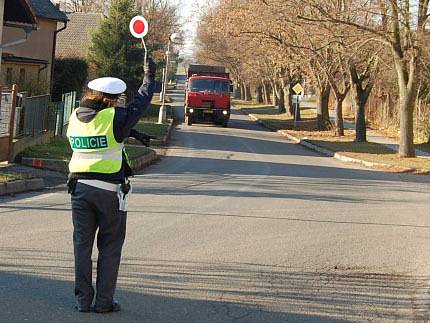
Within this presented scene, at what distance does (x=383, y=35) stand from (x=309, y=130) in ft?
59.2

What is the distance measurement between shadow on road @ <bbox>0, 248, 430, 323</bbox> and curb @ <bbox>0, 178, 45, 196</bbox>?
478cm

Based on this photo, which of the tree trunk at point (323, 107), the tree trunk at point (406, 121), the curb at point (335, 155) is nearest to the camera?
the curb at point (335, 155)

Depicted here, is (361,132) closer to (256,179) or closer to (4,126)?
(256,179)

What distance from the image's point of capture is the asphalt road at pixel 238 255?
19.7ft

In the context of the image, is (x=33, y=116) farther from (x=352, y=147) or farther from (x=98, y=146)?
(x=352, y=147)

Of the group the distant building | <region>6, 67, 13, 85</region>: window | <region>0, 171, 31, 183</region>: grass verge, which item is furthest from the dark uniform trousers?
the distant building

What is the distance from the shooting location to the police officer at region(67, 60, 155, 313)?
5.53 metres

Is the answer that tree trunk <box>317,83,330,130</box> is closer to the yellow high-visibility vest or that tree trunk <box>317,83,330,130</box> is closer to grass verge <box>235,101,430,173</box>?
grass verge <box>235,101,430,173</box>

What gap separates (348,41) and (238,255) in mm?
21044

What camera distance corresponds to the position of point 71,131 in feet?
18.6

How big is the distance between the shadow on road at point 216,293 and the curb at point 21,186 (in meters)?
4.78

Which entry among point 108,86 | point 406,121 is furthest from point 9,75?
point 108,86

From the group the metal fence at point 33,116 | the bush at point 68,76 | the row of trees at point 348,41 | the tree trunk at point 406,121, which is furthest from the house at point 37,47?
the tree trunk at point 406,121

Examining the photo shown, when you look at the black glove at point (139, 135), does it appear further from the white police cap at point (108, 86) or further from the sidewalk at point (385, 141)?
the sidewalk at point (385, 141)
